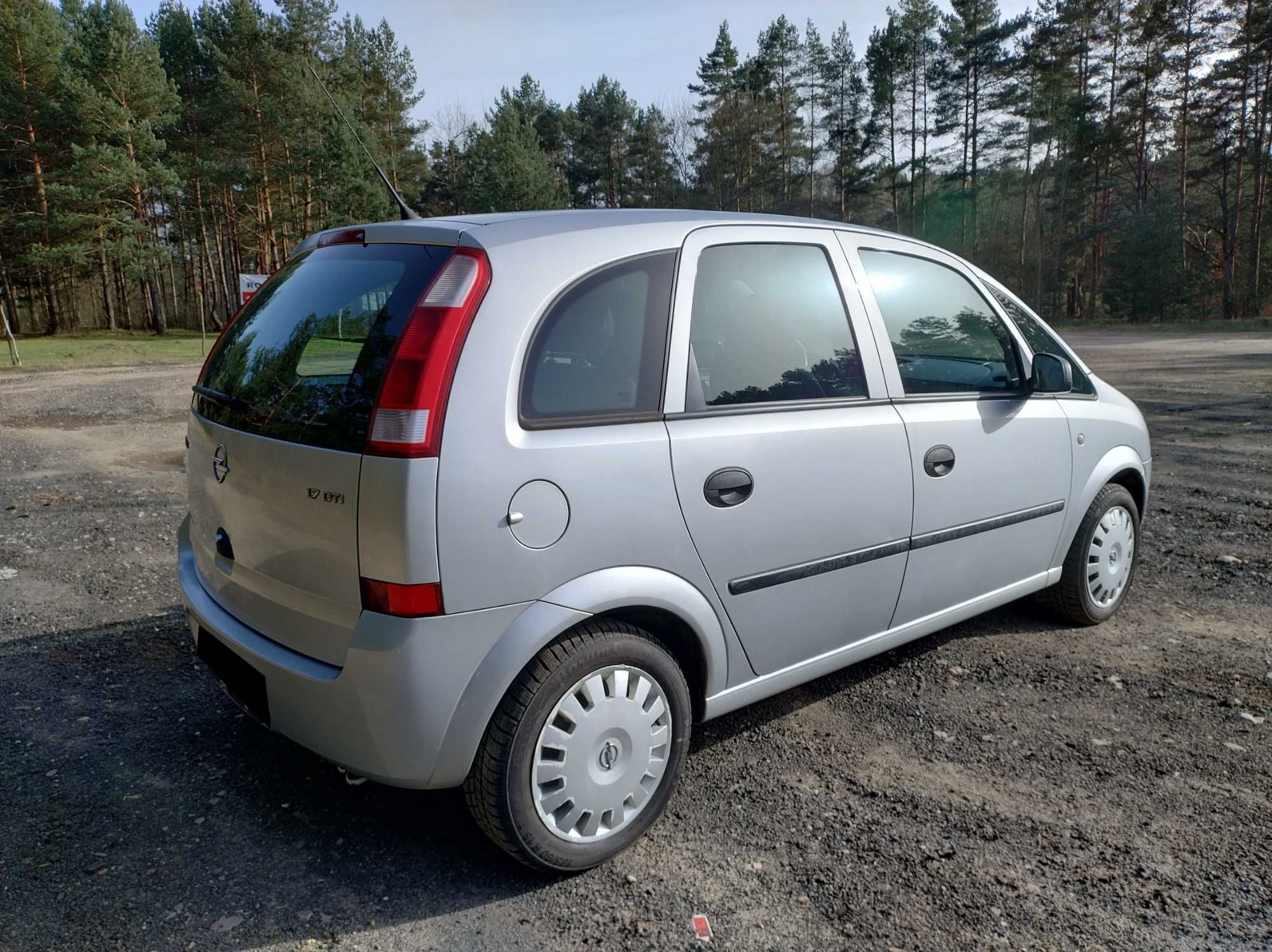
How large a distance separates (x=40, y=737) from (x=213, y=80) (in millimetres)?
47315

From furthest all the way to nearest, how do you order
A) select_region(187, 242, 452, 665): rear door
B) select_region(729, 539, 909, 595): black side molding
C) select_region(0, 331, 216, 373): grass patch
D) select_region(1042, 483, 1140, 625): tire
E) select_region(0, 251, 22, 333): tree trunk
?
1. select_region(0, 251, 22, 333): tree trunk
2. select_region(0, 331, 216, 373): grass patch
3. select_region(1042, 483, 1140, 625): tire
4. select_region(729, 539, 909, 595): black side molding
5. select_region(187, 242, 452, 665): rear door

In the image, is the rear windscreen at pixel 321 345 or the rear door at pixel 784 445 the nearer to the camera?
the rear windscreen at pixel 321 345

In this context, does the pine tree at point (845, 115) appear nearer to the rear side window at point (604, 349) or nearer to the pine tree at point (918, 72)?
the pine tree at point (918, 72)

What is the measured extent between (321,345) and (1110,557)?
12.2ft

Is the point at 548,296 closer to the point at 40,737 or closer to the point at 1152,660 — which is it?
the point at 40,737

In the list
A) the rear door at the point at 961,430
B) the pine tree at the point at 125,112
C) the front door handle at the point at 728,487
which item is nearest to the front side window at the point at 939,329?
the rear door at the point at 961,430

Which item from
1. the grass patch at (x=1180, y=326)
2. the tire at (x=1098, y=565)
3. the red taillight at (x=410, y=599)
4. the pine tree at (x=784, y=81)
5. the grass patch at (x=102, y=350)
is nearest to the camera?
the red taillight at (x=410, y=599)

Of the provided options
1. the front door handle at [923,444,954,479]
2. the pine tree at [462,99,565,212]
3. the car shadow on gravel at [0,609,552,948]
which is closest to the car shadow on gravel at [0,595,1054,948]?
the car shadow on gravel at [0,609,552,948]

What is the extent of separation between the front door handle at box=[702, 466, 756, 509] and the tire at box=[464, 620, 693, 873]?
1.44 ft

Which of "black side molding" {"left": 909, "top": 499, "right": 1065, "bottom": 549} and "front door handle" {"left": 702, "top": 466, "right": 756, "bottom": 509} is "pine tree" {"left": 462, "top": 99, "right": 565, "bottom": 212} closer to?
"black side molding" {"left": 909, "top": 499, "right": 1065, "bottom": 549}

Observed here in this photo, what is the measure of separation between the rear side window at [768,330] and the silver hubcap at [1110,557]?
1.90 m

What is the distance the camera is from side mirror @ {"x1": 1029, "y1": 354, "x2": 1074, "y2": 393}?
3.62 meters

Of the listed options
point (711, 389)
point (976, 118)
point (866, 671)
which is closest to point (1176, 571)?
point (866, 671)

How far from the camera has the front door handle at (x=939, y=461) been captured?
10.5 ft
